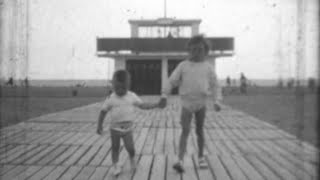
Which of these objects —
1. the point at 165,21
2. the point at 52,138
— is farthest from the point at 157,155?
the point at 165,21

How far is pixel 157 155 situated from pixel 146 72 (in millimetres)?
17810

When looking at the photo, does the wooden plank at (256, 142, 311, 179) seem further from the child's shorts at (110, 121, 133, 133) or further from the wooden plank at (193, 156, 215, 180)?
the child's shorts at (110, 121, 133, 133)

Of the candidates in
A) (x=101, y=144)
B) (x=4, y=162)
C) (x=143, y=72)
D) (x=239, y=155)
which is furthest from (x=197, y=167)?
(x=143, y=72)

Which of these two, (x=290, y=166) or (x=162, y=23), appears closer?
(x=290, y=166)

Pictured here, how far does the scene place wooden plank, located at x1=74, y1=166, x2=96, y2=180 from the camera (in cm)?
351

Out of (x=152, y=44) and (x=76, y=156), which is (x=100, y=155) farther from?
(x=152, y=44)

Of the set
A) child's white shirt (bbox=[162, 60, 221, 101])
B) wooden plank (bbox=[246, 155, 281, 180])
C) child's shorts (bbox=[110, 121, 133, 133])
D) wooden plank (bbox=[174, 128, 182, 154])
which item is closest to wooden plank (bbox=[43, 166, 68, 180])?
child's shorts (bbox=[110, 121, 133, 133])

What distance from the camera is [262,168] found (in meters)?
3.89

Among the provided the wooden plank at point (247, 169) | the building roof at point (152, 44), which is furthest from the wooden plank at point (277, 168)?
the building roof at point (152, 44)

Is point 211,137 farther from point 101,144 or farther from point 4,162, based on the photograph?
point 4,162

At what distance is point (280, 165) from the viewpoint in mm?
4027

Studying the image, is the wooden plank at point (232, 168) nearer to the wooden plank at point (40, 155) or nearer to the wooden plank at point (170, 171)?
the wooden plank at point (170, 171)

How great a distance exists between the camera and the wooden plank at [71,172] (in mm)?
3510

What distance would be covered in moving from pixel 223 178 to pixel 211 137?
9.08ft
